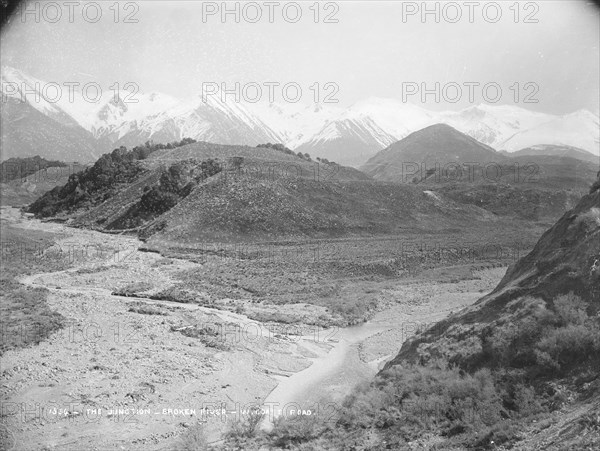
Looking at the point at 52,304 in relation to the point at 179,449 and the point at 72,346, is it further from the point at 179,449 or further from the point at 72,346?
the point at 179,449

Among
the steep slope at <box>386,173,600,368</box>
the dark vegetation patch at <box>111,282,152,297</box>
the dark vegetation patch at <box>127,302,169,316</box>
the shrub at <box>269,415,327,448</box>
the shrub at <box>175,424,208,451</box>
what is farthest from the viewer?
the dark vegetation patch at <box>111,282,152,297</box>

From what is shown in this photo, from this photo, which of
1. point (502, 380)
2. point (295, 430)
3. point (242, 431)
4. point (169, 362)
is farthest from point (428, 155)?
point (242, 431)

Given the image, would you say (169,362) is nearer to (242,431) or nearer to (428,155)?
(242,431)

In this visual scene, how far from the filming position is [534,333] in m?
12.3

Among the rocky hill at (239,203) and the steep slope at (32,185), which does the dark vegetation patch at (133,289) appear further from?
the steep slope at (32,185)

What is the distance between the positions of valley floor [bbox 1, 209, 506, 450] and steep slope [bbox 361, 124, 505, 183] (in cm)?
12418

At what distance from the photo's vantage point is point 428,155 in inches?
6954

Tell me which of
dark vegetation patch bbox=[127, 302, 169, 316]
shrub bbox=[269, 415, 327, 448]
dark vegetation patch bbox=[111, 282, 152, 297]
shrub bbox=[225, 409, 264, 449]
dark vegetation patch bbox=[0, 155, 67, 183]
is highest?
dark vegetation patch bbox=[0, 155, 67, 183]

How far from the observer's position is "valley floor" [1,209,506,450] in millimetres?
13617

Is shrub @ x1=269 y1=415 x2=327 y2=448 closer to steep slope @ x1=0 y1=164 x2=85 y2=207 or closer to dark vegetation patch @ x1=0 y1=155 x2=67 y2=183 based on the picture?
Result: steep slope @ x1=0 y1=164 x2=85 y2=207

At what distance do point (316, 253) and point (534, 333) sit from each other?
35410 millimetres

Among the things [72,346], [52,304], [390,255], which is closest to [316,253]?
[390,255]

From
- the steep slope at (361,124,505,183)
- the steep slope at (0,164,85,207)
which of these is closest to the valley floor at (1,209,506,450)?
the steep slope at (0,164,85,207)

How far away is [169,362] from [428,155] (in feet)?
551
